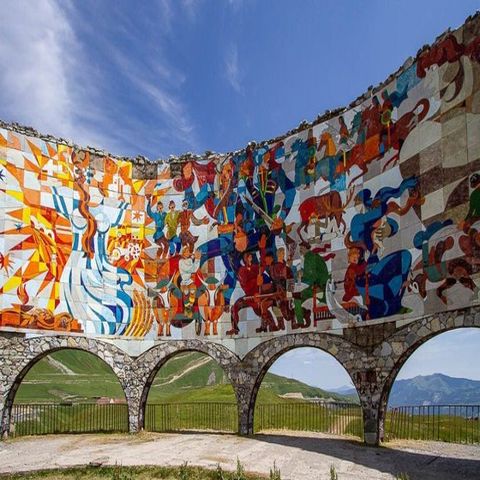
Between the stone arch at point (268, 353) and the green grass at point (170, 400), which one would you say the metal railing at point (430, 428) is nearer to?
the green grass at point (170, 400)

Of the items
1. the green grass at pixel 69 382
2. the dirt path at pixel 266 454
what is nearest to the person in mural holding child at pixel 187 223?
the dirt path at pixel 266 454

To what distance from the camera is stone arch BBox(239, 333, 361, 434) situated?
16656mm

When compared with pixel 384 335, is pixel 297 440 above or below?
below

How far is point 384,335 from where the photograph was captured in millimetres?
15047

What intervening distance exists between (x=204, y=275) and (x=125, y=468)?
31.4 feet

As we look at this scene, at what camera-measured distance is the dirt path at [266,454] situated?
11.8 meters

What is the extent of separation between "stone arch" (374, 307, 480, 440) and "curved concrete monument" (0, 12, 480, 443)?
0.16 feet

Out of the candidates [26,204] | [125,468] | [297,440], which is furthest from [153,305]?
[125,468]

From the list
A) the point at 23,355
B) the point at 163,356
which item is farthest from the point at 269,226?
the point at 23,355

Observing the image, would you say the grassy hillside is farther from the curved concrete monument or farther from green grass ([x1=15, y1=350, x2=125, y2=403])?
the curved concrete monument

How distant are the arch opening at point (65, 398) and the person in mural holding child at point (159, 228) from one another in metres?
4.86

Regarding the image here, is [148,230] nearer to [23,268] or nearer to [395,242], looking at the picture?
[23,268]

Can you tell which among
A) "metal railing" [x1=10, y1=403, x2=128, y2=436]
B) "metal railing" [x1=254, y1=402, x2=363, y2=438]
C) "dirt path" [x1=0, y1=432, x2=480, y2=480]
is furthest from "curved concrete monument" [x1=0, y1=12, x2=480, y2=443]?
"metal railing" [x1=254, y1=402, x2=363, y2=438]

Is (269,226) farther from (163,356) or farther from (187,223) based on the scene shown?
(163,356)
